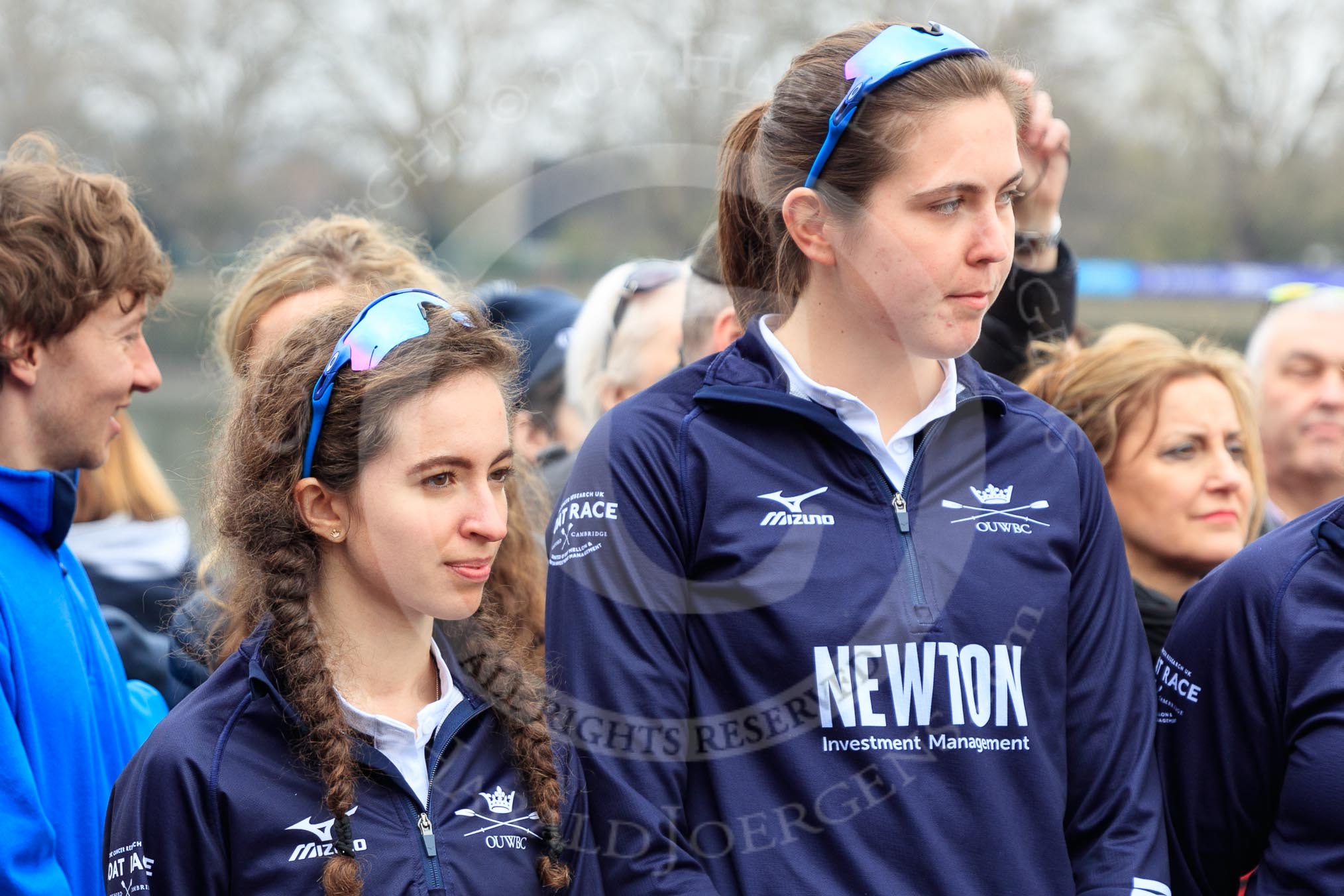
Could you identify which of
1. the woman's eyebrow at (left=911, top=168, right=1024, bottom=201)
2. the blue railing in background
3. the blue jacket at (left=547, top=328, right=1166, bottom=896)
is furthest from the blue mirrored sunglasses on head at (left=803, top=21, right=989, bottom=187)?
the blue railing in background

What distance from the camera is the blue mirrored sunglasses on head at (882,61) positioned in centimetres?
195

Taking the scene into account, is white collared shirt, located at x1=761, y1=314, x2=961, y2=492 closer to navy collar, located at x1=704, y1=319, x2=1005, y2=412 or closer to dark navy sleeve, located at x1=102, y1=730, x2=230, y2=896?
navy collar, located at x1=704, y1=319, x2=1005, y2=412

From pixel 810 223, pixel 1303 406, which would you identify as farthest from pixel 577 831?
pixel 1303 406

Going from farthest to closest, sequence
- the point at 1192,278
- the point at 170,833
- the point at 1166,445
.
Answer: the point at 1192,278, the point at 1166,445, the point at 170,833

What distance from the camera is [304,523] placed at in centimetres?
203

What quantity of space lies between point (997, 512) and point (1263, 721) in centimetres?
55

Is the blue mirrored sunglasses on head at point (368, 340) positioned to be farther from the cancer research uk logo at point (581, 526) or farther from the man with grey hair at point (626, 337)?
the man with grey hair at point (626, 337)

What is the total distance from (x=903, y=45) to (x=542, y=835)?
1.37m

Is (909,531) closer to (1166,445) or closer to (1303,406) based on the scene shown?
(1166,445)

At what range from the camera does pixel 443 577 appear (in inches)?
77.0

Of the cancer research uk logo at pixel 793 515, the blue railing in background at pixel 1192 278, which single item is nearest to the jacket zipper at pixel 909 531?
the cancer research uk logo at pixel 793 515

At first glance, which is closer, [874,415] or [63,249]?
[874,415]

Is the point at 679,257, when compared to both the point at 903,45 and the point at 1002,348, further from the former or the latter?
the point at 903,45

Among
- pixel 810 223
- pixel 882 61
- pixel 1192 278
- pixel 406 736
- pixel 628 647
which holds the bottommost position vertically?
pixel 406 736
